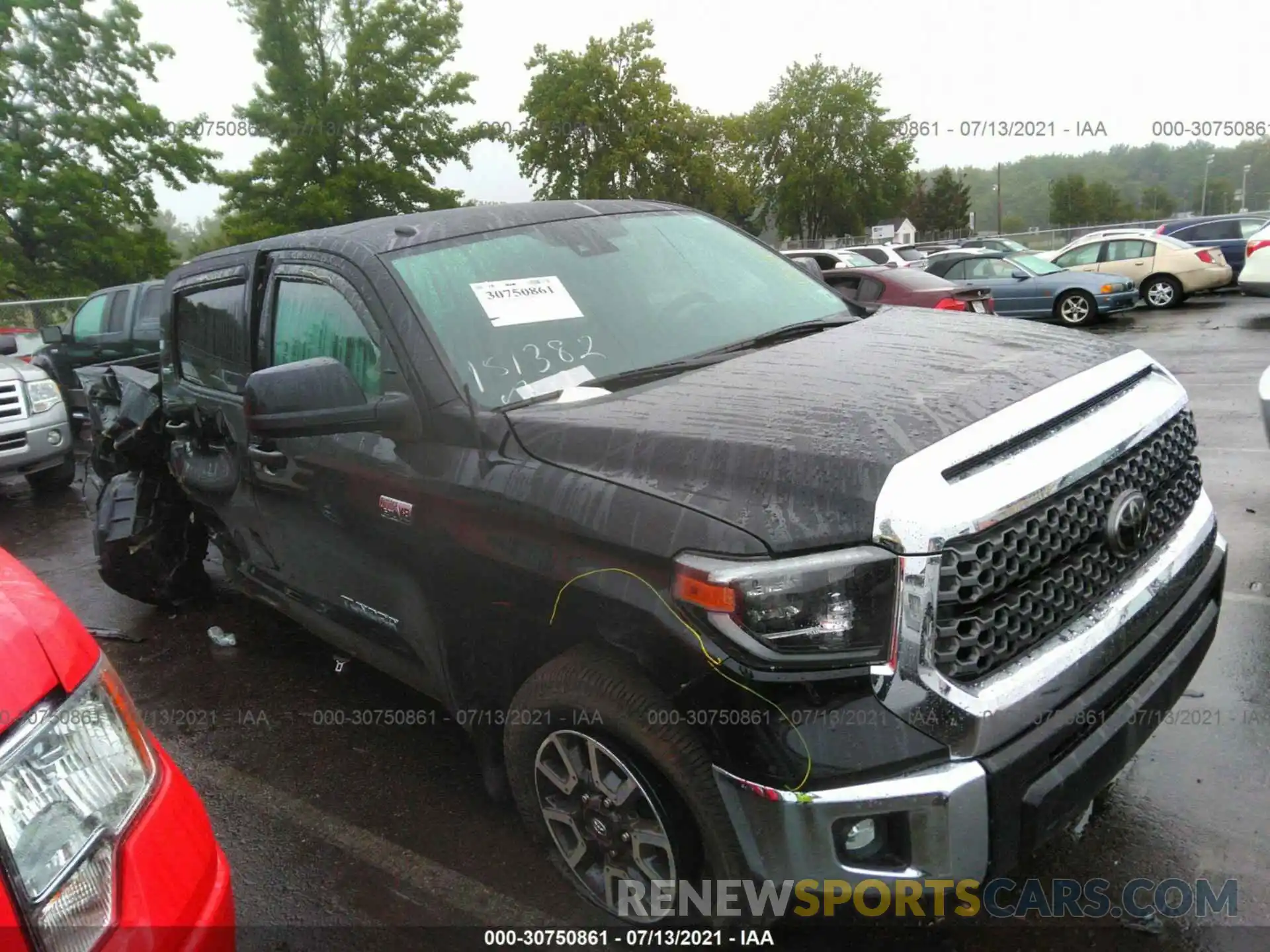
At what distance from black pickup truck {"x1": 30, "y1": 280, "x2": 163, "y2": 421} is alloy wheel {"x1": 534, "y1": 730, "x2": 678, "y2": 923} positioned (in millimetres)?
9102

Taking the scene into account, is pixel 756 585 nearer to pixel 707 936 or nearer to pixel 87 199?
pixel 707 936

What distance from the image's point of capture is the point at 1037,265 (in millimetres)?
16828

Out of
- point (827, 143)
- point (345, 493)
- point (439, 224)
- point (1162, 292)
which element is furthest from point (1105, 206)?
point (345, 493)

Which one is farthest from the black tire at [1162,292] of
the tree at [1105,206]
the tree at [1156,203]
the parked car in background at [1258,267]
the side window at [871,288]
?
the tree at [1105,206]

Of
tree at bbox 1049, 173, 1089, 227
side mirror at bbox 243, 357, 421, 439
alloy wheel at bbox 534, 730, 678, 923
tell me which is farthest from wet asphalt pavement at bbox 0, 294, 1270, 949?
tree at bbox 1049, 173, 1089, 227

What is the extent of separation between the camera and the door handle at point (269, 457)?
3422 mm

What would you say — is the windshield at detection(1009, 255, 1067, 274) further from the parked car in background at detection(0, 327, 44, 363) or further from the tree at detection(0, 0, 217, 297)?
the tree at detection(0, 0, 217, 297)

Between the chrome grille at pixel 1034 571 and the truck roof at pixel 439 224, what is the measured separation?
6.76 feet

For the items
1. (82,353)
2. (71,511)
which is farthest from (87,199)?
(71,511)

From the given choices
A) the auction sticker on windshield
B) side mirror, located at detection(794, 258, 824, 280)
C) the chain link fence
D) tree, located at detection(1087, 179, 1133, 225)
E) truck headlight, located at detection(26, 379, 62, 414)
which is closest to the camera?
the auction sticker on windshield

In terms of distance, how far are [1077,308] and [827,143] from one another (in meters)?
47.2

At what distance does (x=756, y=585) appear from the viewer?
1.88 meters

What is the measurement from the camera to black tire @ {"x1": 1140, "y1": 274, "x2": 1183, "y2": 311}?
17.0 metres

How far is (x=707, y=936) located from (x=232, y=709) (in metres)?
2.60
